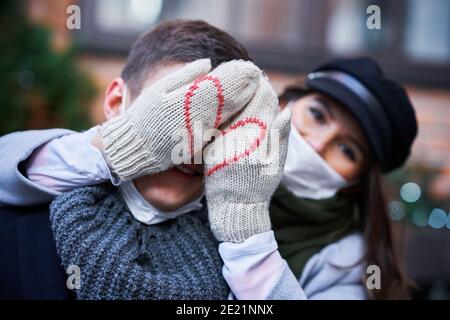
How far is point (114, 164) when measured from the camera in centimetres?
92

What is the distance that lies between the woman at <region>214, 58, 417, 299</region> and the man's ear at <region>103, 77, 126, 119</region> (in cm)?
43

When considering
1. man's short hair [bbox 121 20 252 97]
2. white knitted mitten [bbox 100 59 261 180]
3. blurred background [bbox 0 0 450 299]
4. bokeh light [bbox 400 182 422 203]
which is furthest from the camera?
bokeh light [bbox 400 182 422 203]

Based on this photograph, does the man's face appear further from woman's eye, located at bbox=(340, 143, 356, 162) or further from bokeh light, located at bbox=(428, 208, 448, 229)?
bokeh light, located at bbox=(428, 208, 448, 229)

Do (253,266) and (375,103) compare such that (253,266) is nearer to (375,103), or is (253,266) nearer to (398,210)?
(375,103)

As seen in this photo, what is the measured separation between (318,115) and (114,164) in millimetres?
638

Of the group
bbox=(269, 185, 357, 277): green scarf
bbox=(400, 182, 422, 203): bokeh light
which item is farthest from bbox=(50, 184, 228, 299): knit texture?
bbox=(400, 182, 422, 203): bokeh light

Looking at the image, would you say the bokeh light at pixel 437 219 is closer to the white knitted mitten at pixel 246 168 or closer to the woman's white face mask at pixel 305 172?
the woman's white face mask at pixel 305 172

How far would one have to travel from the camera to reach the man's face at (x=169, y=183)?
3.16 feet

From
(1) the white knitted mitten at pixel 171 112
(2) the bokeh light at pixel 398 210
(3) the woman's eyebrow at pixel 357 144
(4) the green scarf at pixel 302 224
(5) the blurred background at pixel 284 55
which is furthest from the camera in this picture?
(5) the blurred background at pixel 284 55

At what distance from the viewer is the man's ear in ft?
3.42

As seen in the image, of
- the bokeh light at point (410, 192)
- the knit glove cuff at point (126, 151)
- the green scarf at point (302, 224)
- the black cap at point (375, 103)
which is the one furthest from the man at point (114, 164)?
the bokeh light at point (410, 192)

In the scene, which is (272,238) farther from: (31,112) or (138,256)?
(31,112)

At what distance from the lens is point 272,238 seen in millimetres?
941

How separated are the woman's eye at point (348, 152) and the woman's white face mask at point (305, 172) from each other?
0.20 ft
